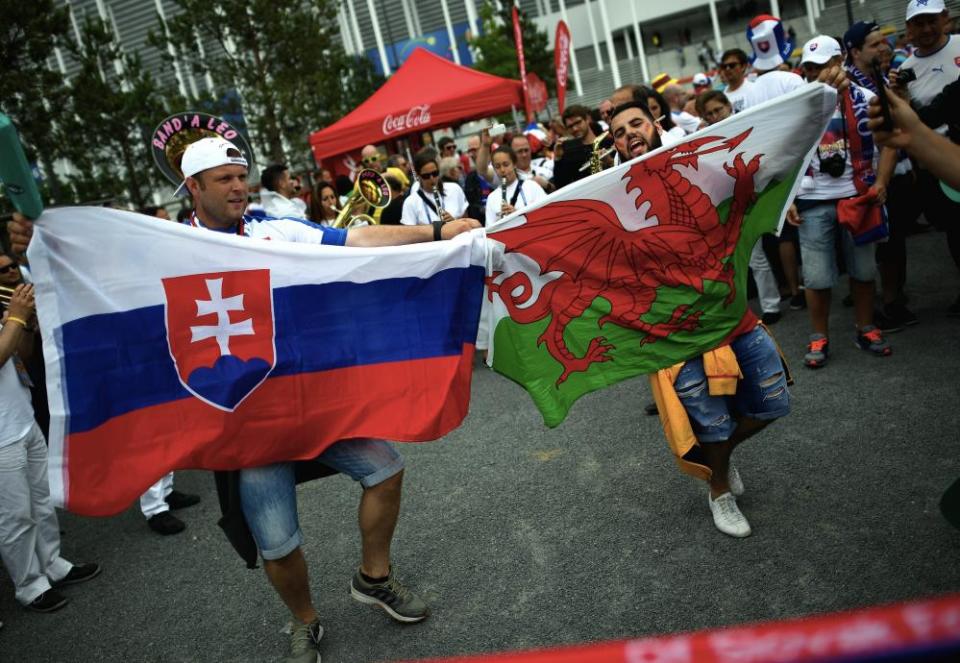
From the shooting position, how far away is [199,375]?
2.99 m

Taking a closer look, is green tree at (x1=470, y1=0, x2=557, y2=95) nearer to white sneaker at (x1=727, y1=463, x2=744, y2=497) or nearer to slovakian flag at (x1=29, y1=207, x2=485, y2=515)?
white sneaker at (x1=727, y1=463, x2=744, y2=497)

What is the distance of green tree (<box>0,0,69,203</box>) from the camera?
9.88 metres

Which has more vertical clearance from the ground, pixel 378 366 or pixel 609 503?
pixel 378 366

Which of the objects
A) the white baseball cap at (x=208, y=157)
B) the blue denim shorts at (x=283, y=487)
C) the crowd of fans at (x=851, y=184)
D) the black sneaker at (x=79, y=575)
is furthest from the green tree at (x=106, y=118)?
the blue denim shorts at (x=283, y=487)

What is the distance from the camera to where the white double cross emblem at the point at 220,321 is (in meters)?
3.01

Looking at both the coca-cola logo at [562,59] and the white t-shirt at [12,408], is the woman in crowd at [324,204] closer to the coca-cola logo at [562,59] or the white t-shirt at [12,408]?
the coca-cola logo at [562,59]

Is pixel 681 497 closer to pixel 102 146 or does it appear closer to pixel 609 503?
pixel 609 503

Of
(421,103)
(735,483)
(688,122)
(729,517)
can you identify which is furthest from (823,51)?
(421,103)

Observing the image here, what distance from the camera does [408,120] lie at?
507 inches

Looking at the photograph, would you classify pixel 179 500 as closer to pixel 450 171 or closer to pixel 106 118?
pixel 450 171

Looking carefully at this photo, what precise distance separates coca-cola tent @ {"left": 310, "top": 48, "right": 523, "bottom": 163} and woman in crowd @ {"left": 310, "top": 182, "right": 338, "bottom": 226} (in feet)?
12.1

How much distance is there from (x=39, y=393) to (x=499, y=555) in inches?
141

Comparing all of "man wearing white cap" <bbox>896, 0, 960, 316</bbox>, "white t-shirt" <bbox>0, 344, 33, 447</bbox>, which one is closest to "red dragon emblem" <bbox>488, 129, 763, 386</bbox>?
"white t-shirt" <bbox>0, 344, 33, 447</bbox>

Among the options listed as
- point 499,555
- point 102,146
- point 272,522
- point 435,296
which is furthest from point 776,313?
point 102,146
